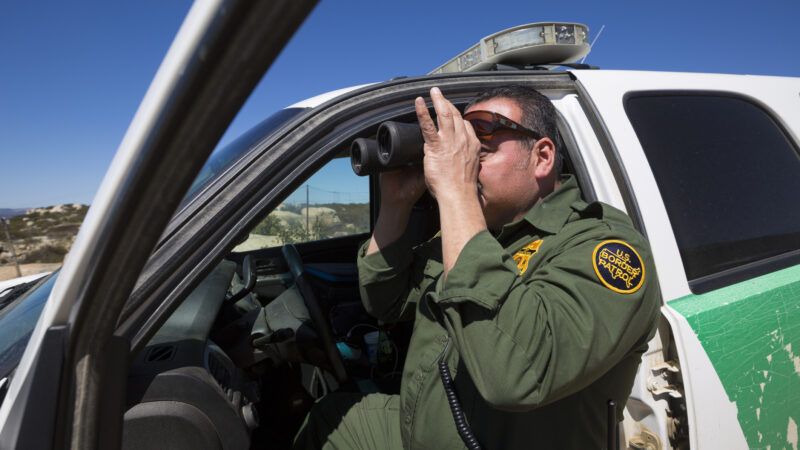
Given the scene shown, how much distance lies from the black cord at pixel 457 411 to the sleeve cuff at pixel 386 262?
1.48 feet

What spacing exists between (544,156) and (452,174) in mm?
396

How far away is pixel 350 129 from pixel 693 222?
1.04 metres

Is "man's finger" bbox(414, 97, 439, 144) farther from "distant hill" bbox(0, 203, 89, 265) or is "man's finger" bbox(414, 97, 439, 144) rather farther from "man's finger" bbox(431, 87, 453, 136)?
"distant hill" bbox(0, 203, 89, 265)

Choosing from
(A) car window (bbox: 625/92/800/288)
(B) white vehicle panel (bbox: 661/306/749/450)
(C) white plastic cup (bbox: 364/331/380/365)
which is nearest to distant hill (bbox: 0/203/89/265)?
(C) white plastic cup (bbox: 364/331/380/365)

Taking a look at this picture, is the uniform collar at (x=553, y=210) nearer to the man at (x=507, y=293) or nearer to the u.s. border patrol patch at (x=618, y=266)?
the man at (x=507, y=293)

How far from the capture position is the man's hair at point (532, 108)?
1.46 m

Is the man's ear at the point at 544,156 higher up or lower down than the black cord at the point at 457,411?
higher up

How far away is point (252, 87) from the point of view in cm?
53

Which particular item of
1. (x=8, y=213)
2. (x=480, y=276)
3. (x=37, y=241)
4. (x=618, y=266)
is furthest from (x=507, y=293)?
(x=37, y=241)

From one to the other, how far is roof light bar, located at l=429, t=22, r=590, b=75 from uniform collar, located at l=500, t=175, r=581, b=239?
615 mm

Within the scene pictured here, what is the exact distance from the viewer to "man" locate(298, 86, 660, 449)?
3.41ft

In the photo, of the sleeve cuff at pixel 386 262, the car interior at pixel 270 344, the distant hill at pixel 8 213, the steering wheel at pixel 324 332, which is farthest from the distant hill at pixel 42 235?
the sleeve cuff at pixel 386 262

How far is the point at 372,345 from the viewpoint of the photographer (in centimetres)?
237

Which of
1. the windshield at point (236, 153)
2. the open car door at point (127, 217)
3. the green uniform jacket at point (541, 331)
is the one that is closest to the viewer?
the open car door at point (127, 217)
